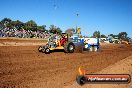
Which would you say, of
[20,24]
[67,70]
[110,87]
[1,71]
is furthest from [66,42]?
[20,24]

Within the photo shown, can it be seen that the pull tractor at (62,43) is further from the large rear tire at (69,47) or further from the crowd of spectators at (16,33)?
the crowd of spectators at (16,33)

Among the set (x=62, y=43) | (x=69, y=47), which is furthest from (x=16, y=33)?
(x=69, y=47)

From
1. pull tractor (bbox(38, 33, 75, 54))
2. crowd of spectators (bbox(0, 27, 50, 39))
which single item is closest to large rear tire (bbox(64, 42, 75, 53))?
pull tractor (bbox(38, 33, 75, 54))

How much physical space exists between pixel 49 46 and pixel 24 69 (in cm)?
645

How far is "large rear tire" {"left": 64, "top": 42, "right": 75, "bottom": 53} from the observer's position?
55.3ft

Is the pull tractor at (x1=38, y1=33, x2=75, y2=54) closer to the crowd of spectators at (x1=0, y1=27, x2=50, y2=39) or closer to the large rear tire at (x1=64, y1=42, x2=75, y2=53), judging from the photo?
the large rear tire at (x1=64, y1=42, x2=75, y2=53)

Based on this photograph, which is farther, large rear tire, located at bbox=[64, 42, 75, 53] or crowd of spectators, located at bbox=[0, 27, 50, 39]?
crowd of spectators, located at bbox=[0, 27, 50, 39]

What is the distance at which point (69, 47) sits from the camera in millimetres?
17188

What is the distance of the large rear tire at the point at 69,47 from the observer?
16859mm

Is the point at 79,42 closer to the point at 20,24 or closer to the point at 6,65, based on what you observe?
the point at 6,65

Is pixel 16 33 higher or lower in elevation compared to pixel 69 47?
higher

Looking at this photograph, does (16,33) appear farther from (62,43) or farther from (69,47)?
(69,47)

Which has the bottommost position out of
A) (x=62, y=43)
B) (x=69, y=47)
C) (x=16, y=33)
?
(x=69, y=47)

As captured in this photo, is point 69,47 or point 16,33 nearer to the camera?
point 69,47
